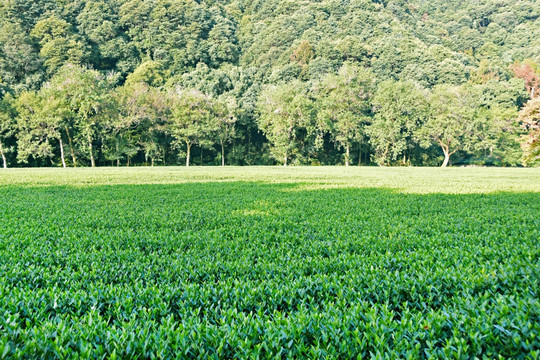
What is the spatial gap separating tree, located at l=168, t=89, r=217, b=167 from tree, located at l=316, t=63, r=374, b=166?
1894cm

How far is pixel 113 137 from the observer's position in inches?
1796

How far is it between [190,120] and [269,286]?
1917 inches

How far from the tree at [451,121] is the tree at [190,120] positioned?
34784 millimetres

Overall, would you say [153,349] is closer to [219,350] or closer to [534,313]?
[219,350]

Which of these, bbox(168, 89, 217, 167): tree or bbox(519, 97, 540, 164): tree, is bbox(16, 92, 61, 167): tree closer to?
bbox(168, 89, 217, 167): tree

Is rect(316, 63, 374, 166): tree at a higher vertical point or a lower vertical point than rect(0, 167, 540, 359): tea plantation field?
higher

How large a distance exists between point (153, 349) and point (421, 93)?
189ft

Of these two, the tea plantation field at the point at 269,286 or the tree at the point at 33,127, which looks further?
the tree at the point at 33,127

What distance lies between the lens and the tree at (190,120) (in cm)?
4772

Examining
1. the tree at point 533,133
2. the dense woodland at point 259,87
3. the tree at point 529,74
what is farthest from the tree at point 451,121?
the tree at point 529,74

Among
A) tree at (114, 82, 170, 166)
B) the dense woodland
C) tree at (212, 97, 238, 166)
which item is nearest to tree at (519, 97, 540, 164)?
the dense woodland

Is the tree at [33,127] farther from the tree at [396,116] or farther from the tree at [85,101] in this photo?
the tree at [396,116]

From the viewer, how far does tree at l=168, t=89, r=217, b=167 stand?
157 ft

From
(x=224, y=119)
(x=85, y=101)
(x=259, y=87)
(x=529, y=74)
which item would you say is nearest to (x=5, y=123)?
(x=85, y=101)
